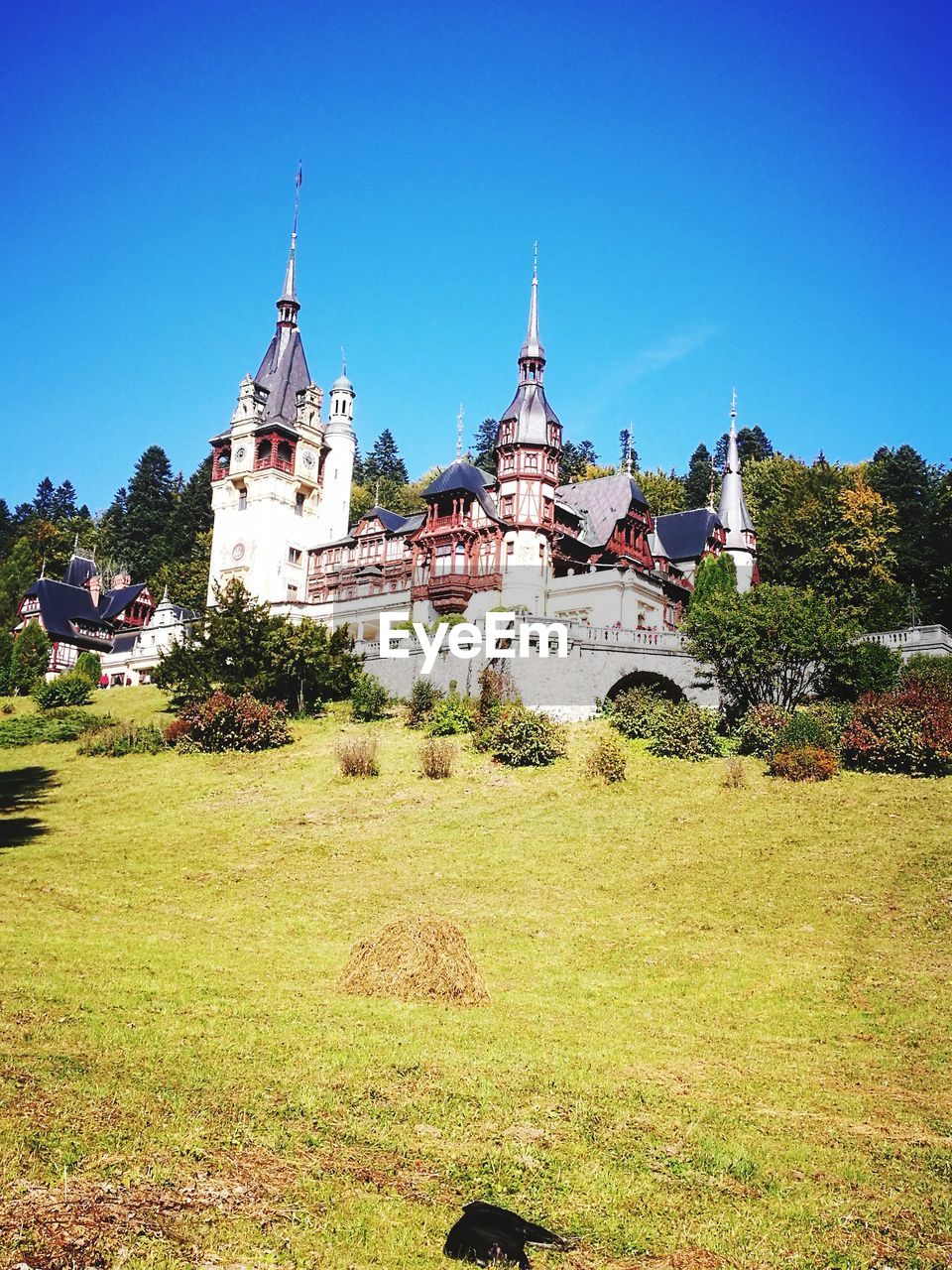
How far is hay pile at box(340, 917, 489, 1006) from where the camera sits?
591 inches

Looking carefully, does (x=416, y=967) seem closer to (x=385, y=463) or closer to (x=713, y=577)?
(x=713, y=577)

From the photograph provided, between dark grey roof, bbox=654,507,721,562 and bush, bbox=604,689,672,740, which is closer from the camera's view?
bush, bbox=604,689,672,740

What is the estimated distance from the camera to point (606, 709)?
3794 centimetres

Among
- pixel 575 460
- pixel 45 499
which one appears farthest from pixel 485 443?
pixel 45 499

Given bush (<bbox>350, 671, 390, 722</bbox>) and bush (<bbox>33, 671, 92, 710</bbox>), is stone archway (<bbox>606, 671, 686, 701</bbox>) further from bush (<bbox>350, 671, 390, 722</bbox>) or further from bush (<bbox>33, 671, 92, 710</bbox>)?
bush (<bbox>33, 671, 92, 710</bbox>)

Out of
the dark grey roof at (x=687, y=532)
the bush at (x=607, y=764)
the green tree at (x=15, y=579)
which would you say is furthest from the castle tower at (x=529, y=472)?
A: the green tree at (x=15, y=579)

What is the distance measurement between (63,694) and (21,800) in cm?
1715

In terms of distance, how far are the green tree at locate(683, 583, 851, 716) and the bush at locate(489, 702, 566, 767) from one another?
21.0ft

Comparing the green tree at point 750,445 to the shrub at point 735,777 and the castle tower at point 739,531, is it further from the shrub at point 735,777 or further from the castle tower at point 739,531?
the shrub at point 735,777

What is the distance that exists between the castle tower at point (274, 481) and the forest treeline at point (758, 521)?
1512 centimetres

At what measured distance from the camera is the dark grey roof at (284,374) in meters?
67.2

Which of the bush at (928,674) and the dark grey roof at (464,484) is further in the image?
the dark grey roof at (464,484)

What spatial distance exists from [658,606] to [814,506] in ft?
75.2

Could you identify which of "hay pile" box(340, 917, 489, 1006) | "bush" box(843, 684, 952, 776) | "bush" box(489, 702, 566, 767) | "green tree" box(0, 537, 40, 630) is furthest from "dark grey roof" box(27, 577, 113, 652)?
"hay pile" box(340, 917, 489, 1006)
